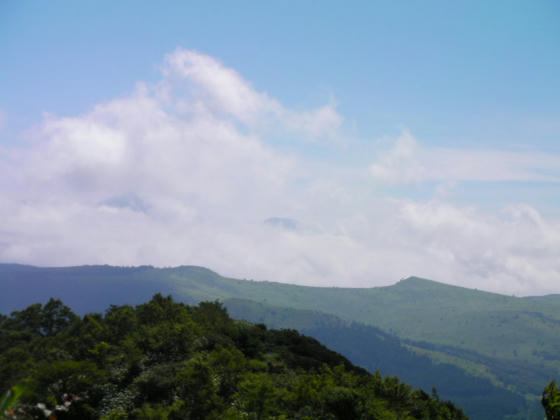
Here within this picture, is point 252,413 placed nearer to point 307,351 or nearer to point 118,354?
point 118,354

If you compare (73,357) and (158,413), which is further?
(73,357)

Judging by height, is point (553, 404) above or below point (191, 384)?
above

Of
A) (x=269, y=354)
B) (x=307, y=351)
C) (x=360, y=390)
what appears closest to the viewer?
(x=360, y=390)

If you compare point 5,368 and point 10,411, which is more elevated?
point 10,411

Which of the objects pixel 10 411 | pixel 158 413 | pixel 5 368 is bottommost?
pixel 5 368

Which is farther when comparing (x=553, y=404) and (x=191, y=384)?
(x=191, y=384)

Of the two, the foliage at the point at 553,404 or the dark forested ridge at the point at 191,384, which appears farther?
the dark forested ridge at the point at 191,384

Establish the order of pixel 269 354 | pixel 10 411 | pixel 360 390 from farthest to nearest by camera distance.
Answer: pixel 269 354 < pixel 360 390 < pixel 10 411

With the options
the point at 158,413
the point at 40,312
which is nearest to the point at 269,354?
the point at 158,413

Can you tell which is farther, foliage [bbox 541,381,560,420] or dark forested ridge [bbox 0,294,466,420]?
dark forested ridge [bbox 0,294,466,420]

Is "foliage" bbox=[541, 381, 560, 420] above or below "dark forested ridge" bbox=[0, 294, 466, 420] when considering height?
above

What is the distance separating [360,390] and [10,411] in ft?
98.8

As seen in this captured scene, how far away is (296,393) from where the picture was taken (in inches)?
1372

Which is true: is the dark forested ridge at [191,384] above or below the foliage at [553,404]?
below
